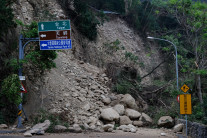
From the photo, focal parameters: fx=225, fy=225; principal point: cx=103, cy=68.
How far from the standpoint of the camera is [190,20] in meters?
20.6

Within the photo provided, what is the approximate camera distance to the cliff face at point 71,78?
1525 cm

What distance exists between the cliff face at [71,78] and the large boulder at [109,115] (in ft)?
1.72

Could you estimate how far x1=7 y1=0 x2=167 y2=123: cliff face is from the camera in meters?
15.2

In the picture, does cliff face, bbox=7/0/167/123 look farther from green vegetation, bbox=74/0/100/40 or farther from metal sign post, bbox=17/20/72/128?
metal sign post, bbox=17/20/72/128

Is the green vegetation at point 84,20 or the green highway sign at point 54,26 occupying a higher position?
the green vegetation at point 84,20

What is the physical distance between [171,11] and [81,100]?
1198 cm

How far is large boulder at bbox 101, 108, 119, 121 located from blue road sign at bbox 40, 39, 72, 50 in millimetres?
5668

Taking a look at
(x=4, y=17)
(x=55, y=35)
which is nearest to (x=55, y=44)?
(x=55, y=35)

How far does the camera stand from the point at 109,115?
51.6 ft

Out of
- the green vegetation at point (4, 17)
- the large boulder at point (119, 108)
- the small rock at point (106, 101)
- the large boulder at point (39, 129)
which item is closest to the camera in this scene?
the large boulder at point (39, 129)

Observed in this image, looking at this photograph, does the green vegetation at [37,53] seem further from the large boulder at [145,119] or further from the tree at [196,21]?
the tree at [196,21]

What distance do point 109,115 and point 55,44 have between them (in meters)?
6.29

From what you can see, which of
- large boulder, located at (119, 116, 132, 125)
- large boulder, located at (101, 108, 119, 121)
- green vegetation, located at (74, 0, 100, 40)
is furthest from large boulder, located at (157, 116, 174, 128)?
green vegetation, located at (74, 0, 100, 40)

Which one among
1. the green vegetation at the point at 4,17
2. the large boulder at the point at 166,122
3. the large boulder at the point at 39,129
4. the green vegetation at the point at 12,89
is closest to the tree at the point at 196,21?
the large boulder at the point at 166,122
